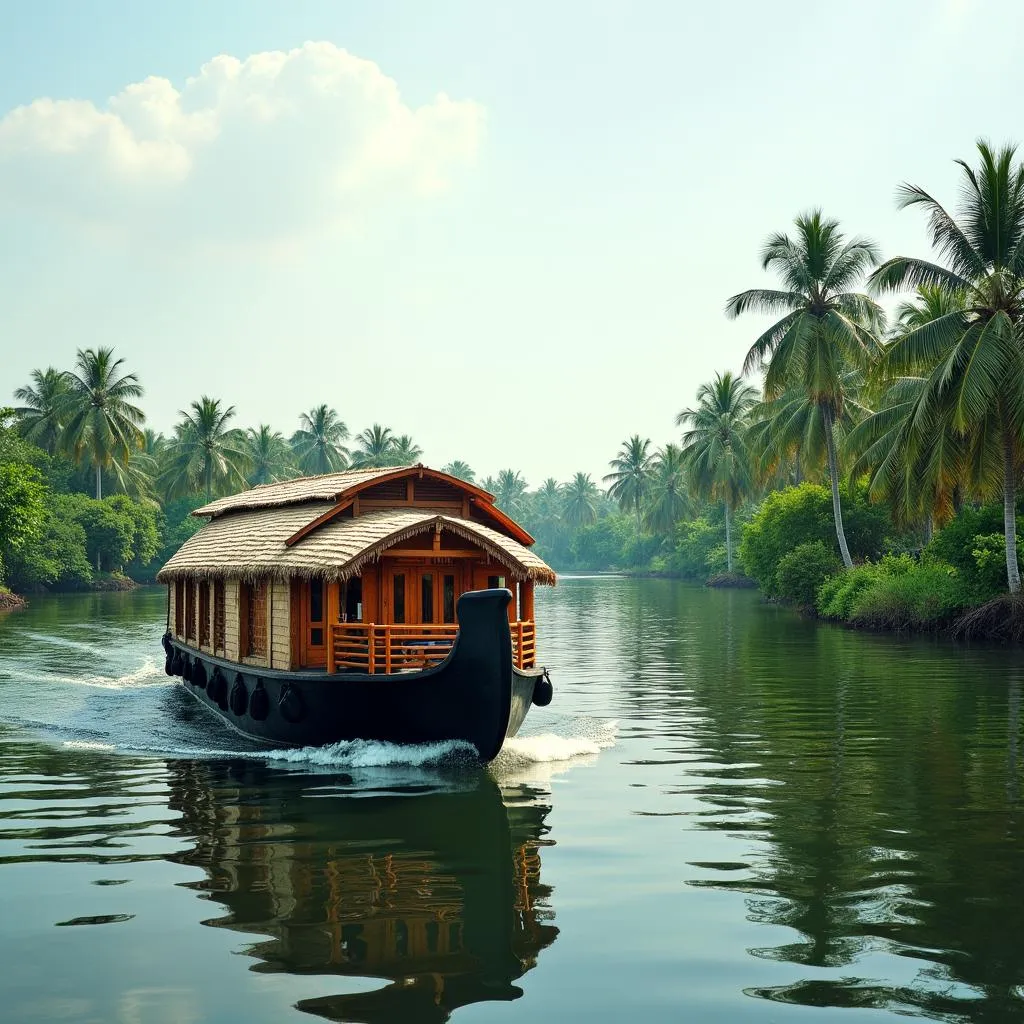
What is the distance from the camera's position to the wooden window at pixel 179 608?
2080 cm

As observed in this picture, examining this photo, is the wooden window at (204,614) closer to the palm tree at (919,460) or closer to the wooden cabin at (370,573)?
the wooden cabin at (370,573)

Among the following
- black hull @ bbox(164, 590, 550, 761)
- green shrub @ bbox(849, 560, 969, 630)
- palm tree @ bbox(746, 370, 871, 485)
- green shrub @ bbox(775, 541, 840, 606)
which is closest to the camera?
black hull @ bbox(164, 590, 550, 761)

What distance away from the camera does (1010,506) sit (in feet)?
81.6

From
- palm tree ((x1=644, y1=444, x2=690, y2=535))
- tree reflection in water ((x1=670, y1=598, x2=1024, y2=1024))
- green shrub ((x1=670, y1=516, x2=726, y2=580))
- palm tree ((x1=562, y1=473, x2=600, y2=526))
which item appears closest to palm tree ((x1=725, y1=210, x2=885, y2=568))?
tree reflection in water ((x1=670, y1=598, x2=1024, y2=1024))

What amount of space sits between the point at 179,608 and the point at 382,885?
14.1 meters

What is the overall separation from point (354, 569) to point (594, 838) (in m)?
4.88

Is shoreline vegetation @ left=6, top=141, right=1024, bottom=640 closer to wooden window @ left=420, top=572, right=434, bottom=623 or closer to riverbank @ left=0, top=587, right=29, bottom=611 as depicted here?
riverbank @ left=0, top=587, right=29, bottom=611


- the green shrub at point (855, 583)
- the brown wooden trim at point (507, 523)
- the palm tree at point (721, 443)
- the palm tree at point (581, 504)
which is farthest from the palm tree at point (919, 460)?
the palm tree at point (581, 504)

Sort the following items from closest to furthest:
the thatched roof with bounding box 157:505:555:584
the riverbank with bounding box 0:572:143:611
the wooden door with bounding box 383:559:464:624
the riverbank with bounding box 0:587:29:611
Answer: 1. the thatched roof with bounding box 157:505:555:584
2. the wooden door with bounding box 383:559:464:624
3. the riverbank with bounding box 0:587:29:611
4. the riverbank with bounding box 0:572:143:611

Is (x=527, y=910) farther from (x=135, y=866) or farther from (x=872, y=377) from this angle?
(x=872, y=377)

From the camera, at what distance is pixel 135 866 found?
862cm

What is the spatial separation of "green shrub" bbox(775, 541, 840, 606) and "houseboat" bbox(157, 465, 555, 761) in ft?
74.1

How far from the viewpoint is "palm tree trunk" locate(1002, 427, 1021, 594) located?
24344mm

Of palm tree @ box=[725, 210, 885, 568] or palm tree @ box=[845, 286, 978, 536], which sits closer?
palm tree @ box=[845, 286, 978, 536]
